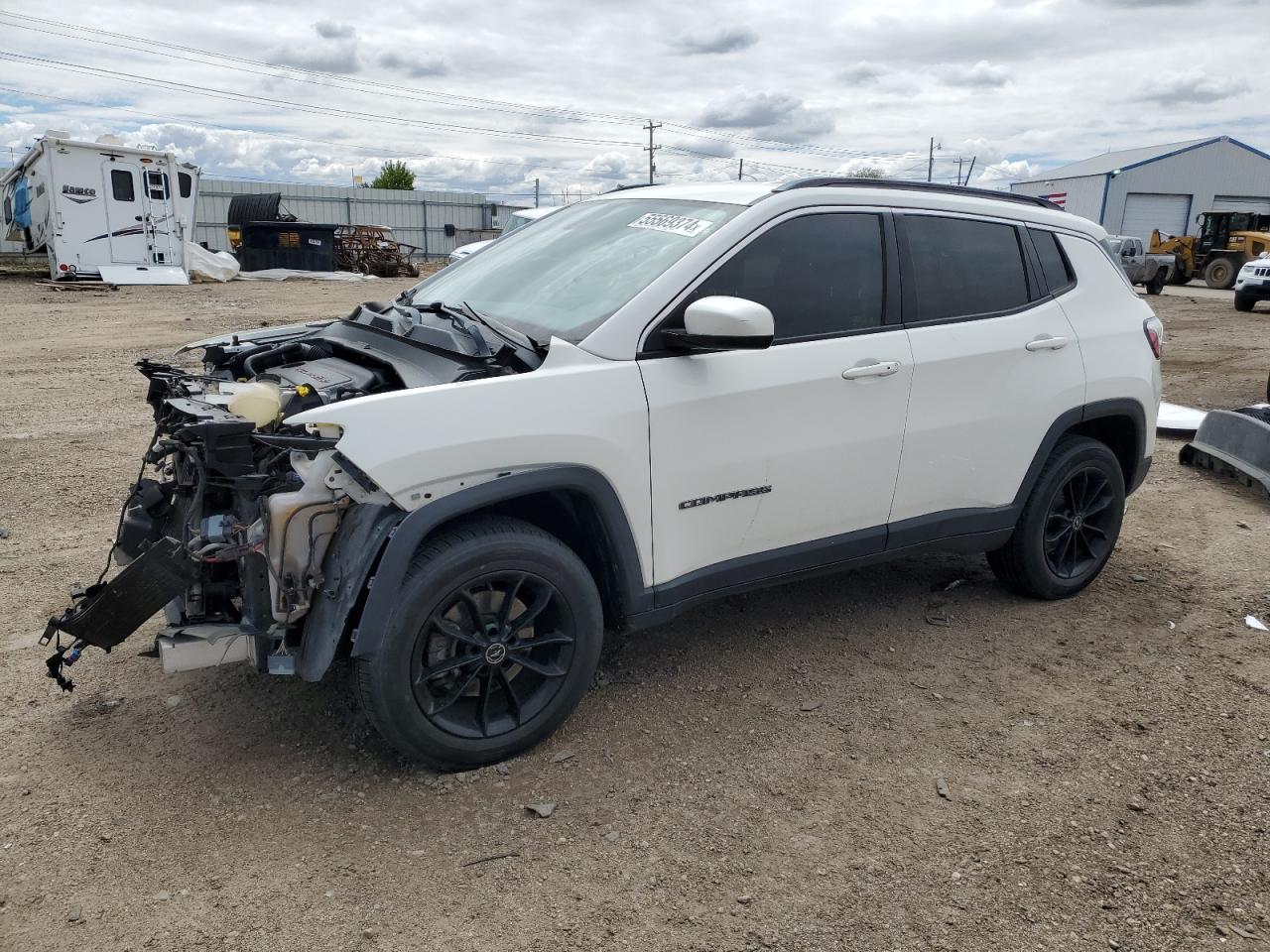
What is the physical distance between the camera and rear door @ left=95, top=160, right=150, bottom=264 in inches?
876

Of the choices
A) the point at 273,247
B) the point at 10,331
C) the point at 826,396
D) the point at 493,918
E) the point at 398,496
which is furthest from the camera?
the point at 273,247

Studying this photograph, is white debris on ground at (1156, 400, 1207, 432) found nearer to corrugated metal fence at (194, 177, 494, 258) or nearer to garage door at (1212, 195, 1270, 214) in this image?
corrugated metal fence at (194, 177, 494, 258)

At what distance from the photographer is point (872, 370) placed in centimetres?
374

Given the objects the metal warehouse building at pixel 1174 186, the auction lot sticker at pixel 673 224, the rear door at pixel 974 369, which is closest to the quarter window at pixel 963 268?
the rear door at pixel 974 369

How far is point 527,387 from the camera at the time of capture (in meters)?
3.08

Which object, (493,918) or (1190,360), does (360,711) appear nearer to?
(493,918)

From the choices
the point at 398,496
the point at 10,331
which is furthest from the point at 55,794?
the point at 10,331

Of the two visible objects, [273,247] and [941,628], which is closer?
[941,628]

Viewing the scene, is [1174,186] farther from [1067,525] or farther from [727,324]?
[727,324]

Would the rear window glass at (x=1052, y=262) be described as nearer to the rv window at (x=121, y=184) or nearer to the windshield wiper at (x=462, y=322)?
the windshield wiper at (x=462, y=322)

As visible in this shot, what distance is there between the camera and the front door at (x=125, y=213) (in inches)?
876

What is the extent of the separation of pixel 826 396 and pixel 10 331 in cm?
1389

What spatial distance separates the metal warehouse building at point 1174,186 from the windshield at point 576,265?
165 ft

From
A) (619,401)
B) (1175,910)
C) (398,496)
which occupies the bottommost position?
(1175,910)
